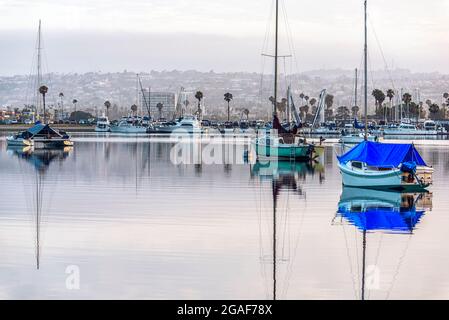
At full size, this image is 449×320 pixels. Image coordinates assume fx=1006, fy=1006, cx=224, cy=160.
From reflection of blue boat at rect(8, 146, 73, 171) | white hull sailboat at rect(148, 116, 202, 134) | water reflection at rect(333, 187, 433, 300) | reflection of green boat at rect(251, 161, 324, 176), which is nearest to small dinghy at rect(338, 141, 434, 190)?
water reflection at rect(333, 187, 433, 300)

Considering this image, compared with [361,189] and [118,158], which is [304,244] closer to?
[361,189]

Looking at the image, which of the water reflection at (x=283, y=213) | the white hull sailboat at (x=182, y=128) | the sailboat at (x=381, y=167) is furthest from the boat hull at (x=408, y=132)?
the sailboat at (x=381, y=167)

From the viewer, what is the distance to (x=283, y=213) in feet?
116

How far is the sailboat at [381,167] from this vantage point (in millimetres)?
44188

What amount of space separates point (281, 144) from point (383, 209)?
3280 centimetres

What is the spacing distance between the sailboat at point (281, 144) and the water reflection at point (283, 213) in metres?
1.22

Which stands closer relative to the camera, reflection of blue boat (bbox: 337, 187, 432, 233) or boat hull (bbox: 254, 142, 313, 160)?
reflection of blue boat (bbox: 337, 187, 432, 233)

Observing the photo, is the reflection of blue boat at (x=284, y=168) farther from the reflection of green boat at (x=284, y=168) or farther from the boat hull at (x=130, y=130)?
the boat hull at (x=130, y=130)

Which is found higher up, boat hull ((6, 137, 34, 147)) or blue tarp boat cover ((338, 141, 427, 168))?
blue tarp boat cover ((338, 141, 427, 168))

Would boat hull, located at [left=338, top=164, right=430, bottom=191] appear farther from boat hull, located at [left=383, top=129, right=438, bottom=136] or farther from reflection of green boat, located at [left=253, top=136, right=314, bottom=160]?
boat hull, located at [left=383, top=129, right=438, bottom=136]

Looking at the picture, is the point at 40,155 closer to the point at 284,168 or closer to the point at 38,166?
the point at 38,166

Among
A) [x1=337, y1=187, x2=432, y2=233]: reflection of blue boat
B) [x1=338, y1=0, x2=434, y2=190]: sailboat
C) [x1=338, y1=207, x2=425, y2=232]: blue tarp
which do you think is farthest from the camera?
[x1=338, y1=0, x2=434, y2=190]: sailboat

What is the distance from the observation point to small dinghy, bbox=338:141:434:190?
4419 centimetres

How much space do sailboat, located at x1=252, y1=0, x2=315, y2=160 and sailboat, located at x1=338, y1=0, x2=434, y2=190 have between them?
22752 millimetres
